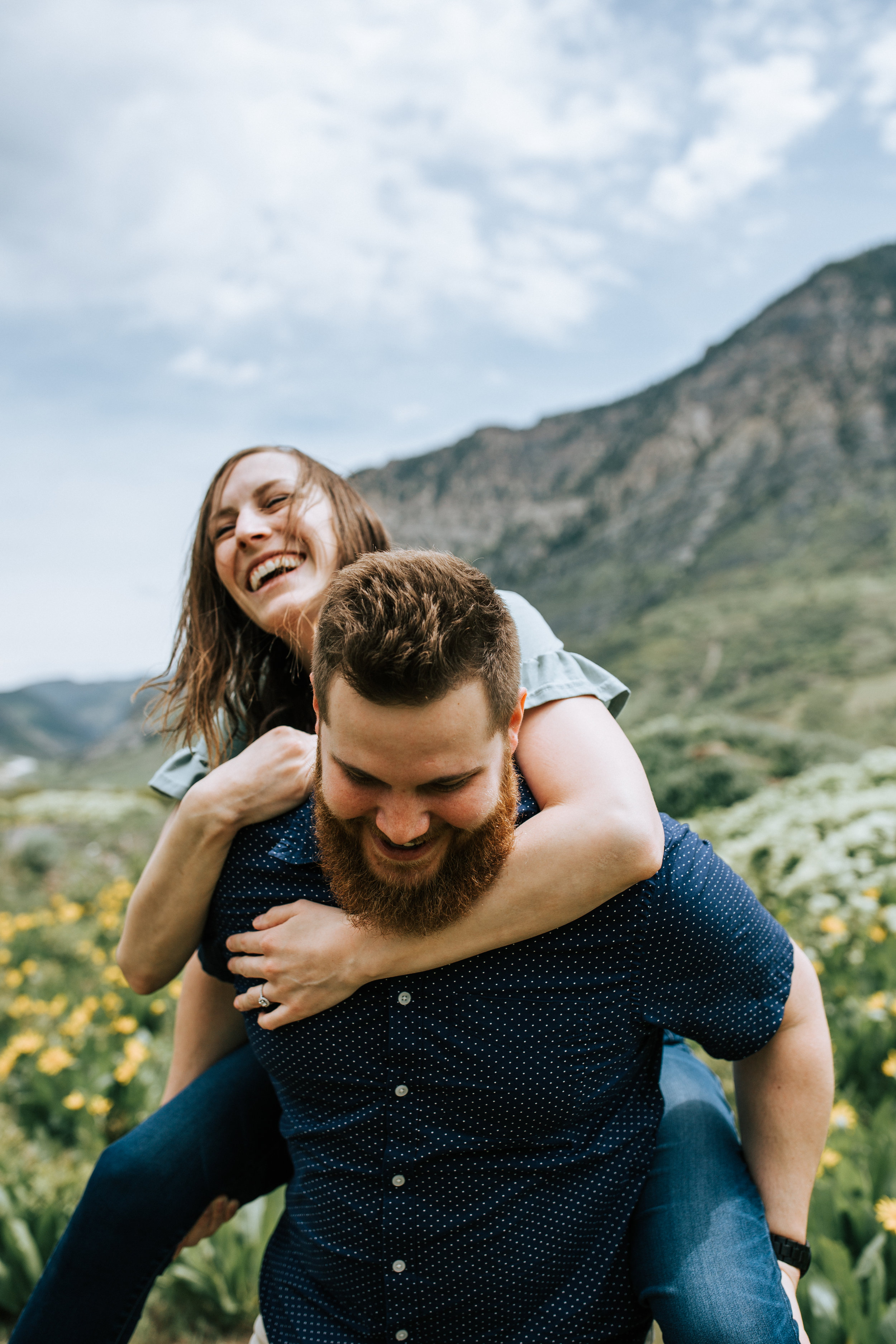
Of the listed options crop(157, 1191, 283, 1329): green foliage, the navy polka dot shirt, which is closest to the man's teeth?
the navy polka dot shirt

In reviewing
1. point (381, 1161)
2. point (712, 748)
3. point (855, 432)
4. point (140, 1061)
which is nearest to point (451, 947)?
point (381, 1161)

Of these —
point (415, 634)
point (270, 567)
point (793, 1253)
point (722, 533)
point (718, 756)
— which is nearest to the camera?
point (415, 634)

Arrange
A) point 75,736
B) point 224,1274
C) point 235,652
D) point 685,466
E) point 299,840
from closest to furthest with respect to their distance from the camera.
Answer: point 299,840 → point 235,652 → point 224,1274 → point 685,466 → point 75,736

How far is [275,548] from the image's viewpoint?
2.13 metres

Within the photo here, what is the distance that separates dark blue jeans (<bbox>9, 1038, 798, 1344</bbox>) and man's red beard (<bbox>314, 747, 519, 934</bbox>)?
0.71m

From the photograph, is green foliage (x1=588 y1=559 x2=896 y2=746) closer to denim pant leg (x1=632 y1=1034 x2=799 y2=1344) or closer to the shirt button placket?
denim pant leg (x1=632 y1=1034 x2=799 y2=1344)

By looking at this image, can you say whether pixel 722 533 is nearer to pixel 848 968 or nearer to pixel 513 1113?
pixel 848 968

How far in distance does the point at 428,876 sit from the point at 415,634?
459 mm

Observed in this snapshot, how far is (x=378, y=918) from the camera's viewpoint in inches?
59.5

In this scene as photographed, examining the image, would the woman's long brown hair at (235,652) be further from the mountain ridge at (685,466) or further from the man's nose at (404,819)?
the mountain ridge at (685,466)

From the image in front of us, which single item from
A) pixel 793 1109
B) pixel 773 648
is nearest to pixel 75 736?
pixel 773 648

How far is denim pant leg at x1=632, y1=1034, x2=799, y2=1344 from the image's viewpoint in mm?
1379

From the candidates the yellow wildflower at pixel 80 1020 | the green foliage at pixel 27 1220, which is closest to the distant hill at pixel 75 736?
the yellow wildflower at pixel 80 1020

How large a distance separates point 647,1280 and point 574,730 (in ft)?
3.31
